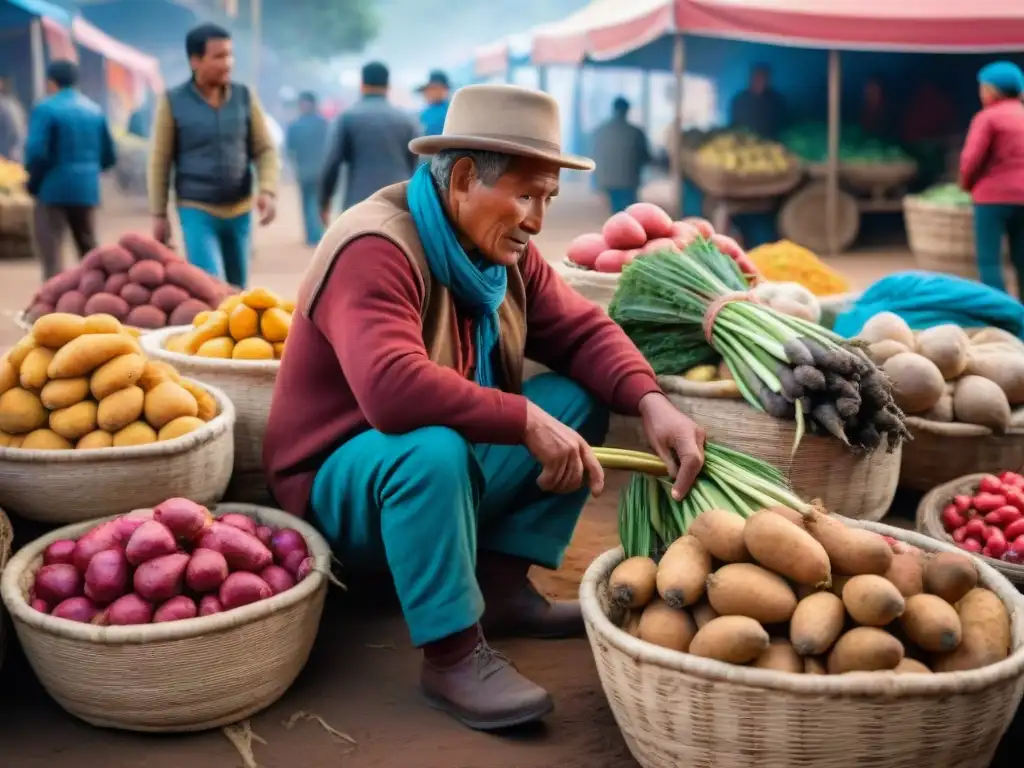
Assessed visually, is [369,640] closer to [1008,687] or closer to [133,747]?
[133,747]

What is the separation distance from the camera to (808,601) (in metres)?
2.06

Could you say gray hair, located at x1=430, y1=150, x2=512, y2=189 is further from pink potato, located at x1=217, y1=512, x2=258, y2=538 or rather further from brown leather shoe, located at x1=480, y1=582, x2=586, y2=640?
brown leather shoe, located at x1=480, y1=582, x2=586, y2=640

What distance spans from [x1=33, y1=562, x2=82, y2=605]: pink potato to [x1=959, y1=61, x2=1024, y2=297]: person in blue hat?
6426 mm

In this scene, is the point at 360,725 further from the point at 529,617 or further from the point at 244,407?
the point at 244,407

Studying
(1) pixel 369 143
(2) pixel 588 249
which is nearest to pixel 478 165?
(2) pixel 588 249

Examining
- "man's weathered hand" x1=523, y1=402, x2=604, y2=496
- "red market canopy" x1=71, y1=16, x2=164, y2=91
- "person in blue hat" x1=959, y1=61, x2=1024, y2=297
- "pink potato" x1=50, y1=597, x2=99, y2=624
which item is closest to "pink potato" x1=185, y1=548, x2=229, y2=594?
"pink potato" x1=50, y1=597, x2=99, y2=624

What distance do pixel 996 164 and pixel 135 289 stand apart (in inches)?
215

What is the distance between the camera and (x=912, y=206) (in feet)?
32.5

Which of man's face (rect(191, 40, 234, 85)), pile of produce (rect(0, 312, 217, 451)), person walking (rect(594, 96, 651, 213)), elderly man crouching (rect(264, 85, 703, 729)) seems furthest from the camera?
person walking (rect(594, 96, 651, 213))

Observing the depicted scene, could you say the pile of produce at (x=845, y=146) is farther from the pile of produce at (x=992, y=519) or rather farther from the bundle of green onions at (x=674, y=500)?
the bundle of green onions at (x=674, y=500)

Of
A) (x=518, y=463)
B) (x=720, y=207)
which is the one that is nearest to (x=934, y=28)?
(x=720, y=207)

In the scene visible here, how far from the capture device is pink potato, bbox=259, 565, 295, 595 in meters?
2.57

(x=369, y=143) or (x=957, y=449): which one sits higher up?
(x=369, y=143)

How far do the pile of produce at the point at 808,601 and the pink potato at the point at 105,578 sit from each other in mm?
1070
